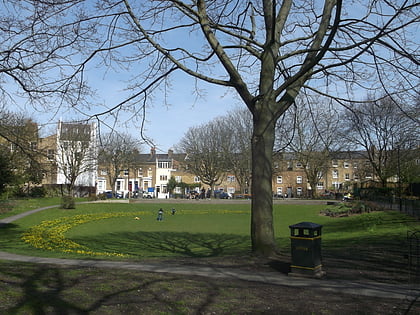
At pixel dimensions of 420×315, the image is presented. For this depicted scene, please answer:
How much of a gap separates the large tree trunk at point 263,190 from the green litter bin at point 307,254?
1.83 meters

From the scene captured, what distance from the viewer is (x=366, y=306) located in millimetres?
6066

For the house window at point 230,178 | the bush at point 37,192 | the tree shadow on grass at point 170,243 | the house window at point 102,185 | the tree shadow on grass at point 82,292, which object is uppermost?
the house window at point 230,178

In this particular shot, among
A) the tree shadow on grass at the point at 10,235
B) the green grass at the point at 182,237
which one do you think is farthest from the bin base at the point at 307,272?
the tree shadow on grass at the point at 10,235

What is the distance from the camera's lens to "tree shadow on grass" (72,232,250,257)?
15273 mm

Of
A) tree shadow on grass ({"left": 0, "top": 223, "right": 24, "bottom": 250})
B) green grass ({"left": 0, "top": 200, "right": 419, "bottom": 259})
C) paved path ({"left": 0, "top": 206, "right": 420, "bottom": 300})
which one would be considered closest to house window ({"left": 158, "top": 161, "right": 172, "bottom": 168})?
green grass ({"left": 0, "top": 200, "right": 419, "bottom": 259})

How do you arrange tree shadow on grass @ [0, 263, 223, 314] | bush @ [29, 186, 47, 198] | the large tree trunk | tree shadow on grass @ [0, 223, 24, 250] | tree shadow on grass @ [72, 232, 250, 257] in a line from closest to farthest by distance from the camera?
1. tree shadow on grass @ [0, 263, 223, 314]
2. the large tree trunk
3. tree shadow on grass @ [72, 232, 250, 257]
4. tree shadow on grass @ [0, 223, 24, 250]
5. bush @ [29, 186, 47, 198]

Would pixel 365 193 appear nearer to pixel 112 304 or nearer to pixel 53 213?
pixel 53 213

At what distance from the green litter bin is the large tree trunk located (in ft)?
6.02

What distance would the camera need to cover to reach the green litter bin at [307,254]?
8.37 meters

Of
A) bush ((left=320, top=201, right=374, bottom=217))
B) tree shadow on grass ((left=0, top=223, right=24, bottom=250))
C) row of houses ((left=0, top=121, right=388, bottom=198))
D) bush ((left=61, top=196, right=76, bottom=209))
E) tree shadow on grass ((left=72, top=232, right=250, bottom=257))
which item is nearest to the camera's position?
tree shadow on grass ((left=72, top=232, right=250, bottom=257))

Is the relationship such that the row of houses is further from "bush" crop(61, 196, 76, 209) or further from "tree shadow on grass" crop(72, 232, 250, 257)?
"tree shadow on grass" crop(72, 232, 250, 257)

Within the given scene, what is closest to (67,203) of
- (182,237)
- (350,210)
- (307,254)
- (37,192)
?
(37,192)

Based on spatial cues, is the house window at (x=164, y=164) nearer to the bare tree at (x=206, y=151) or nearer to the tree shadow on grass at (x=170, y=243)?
the bare tree at (x=206, y=151)

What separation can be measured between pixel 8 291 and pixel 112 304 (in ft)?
5.66
